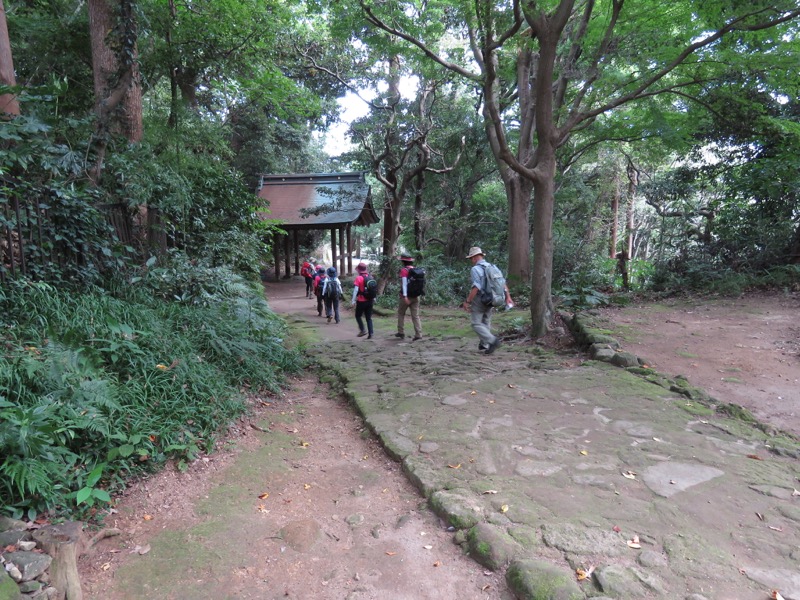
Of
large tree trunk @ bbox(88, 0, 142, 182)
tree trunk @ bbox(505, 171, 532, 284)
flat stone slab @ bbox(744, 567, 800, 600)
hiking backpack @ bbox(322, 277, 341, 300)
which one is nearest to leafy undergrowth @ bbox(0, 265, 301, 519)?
large tree trunk @ bbox(88, 0, 142, 182)

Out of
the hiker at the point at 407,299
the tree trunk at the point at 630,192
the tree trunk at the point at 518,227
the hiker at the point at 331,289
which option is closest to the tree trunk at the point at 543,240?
the hiker at the point at 407,299

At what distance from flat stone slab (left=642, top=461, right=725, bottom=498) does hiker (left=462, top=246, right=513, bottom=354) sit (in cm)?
385

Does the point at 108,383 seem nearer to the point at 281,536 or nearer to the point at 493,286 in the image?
the point at 281,536

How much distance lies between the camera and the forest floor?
2564mm

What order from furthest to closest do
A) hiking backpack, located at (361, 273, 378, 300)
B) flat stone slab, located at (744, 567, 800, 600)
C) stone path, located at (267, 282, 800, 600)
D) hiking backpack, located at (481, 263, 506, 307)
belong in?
hiking backpack, located at (361, 273, 378, 300)
hiking backpack, located at (481, 263, 506, 307)
stone path, located at (267, 282, 800, 600)
flat stone slab, located at (744, 567, 800, 600)

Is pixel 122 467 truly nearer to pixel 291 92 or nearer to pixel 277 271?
pixel 291 92

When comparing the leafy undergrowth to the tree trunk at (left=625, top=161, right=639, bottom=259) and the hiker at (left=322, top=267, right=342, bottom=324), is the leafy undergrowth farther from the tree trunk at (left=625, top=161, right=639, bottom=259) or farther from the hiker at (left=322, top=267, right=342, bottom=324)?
the tree trunk at (left=625, top=161, right=639, bottom=259)

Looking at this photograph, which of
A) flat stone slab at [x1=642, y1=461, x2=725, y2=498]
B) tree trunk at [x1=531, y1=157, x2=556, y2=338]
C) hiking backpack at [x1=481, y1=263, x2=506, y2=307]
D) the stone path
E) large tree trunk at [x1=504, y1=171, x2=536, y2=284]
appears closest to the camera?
the stone path

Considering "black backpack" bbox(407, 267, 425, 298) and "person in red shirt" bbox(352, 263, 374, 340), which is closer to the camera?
"black backpack" bbox(407, 267, 425, 298)

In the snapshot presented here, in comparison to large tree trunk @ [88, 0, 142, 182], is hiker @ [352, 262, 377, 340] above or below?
below

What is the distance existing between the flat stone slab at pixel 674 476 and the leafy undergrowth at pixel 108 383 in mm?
3581

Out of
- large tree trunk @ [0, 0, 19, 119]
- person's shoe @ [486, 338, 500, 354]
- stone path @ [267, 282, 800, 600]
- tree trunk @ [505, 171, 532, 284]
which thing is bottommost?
stone path @ [267, 282, 800, 600]

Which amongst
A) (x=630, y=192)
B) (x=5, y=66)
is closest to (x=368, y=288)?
(x=5, y=66)

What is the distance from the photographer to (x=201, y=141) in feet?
30.7
